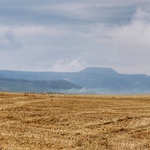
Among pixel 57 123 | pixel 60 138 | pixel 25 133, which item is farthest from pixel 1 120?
pixel 60 138

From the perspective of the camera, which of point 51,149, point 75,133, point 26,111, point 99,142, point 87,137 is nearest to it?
point 51,149

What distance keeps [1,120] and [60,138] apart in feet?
40.2

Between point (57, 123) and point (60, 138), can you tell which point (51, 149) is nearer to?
point (60, 138)

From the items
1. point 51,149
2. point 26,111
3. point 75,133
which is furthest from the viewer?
point 26,111

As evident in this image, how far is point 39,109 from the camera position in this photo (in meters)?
52.9

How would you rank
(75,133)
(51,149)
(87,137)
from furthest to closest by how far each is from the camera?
(75,133) < (87,137) < (51,149)

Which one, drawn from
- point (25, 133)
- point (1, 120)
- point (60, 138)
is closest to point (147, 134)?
point (60, 138)

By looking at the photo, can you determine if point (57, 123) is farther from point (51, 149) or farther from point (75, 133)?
point (51, 149)

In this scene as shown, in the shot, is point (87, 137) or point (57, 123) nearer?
point (87, 137)

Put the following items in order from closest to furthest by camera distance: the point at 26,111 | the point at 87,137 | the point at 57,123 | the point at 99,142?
the point at 99,142
the point at 87,137
the point at 57,123
the point at 26,111

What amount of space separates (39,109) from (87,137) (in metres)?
21.3

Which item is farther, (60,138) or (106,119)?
(106,119)

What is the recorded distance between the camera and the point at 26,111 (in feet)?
165

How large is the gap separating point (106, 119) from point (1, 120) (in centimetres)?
1125
